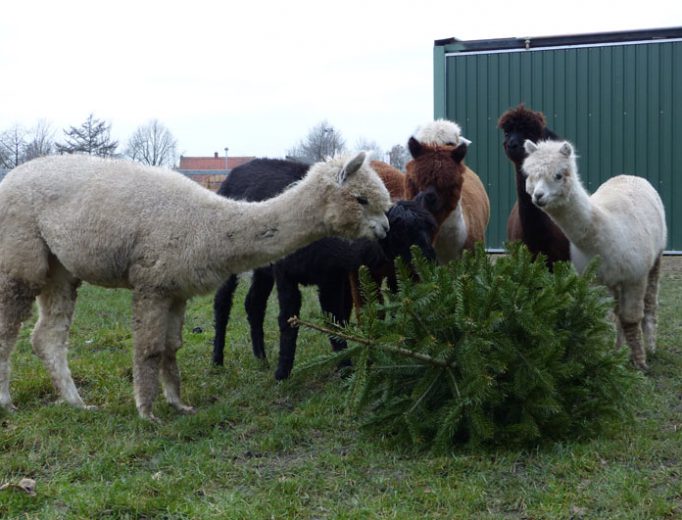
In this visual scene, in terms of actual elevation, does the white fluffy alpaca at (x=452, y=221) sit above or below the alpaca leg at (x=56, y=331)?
above

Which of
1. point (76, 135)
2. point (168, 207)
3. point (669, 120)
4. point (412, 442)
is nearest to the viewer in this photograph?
point (412, 442)

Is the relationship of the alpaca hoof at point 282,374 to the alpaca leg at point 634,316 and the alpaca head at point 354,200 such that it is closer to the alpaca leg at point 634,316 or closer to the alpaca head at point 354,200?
the alpaca head at point 354,200

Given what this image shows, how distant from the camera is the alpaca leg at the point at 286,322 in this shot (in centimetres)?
654

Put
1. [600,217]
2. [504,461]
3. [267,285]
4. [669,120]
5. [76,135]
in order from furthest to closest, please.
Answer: [76,135] → [669,120] → [267,285] → [600,217] → [504,461]

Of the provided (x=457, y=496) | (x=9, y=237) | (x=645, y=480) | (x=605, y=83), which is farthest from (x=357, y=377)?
(x=605, y=83)

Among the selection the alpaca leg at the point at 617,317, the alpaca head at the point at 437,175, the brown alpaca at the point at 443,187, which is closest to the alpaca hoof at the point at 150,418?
the brown alpaca at the point at 443,187

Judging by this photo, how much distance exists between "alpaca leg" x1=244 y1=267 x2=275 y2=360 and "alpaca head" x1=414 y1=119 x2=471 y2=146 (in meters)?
1.99

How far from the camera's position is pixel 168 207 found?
220 inches

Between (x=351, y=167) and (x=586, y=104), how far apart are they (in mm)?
11364

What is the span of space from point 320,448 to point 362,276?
1.11 metres

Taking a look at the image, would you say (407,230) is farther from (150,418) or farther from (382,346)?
(150,418)

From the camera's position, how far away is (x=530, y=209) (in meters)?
7.06

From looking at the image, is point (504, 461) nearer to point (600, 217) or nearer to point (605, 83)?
point (600, 217)

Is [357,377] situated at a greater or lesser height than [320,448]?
greater
